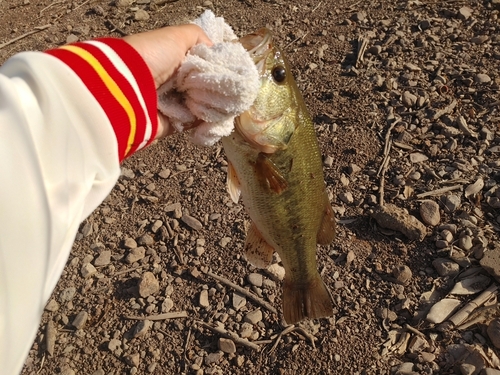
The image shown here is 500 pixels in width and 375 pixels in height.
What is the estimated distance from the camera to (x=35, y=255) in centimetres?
101

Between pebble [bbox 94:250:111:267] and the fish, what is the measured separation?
1.09 m

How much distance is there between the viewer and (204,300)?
2719 mm

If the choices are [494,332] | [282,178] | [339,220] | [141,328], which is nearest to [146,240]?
[141,328]

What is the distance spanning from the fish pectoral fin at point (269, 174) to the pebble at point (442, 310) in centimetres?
121

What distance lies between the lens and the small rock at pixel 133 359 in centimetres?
251

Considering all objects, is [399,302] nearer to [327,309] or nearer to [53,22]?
[327,309]

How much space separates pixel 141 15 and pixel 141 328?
291 centimetres

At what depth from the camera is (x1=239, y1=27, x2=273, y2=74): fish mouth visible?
170 cm

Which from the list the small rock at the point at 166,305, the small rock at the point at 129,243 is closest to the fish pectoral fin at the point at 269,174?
the small rock at the point at 166,305

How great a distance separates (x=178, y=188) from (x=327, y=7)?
223 centimetres

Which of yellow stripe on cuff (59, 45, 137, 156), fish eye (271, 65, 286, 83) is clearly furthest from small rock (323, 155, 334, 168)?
yellow stripe on cuff (59, 45, 137, 156)

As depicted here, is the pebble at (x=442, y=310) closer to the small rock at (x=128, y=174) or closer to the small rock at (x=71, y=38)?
the small rock at (x=128, y=174)

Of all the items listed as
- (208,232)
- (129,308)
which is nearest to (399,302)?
(208,232)

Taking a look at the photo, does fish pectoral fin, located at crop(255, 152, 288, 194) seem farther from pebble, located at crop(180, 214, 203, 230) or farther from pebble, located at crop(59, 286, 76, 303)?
pebble, located at crop(59, 286, 76, 303)
